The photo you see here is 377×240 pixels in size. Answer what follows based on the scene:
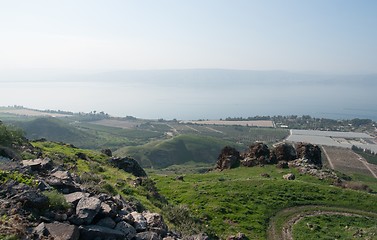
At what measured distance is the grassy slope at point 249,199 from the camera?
78.5 feet

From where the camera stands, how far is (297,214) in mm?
26531

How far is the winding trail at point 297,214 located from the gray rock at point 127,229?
14.4 meters

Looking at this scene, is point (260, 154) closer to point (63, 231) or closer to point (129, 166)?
point (129, 166)

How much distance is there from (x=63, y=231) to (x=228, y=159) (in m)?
41.4

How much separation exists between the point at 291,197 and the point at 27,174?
22.7 meters

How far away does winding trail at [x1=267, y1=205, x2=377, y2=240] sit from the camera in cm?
2351

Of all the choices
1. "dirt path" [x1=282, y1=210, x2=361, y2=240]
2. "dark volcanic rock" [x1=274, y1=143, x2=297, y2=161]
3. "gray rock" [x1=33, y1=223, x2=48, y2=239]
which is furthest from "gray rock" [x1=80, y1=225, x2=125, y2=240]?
"dark volcanic rock" [x1=274, y1=143, x2=297, y2=161]

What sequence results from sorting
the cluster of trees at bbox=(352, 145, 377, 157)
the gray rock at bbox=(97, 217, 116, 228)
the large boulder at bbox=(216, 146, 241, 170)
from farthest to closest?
1. the cluster of trees at bbox=(352, 145, 377, 157)
2. the large boulder at bbox=(216, 146, 241, 170)
3. the gray rock at bbox=(97, 217, 116, 228)

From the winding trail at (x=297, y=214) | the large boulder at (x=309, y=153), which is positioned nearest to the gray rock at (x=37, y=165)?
the winding trail at (x=297, y=214)

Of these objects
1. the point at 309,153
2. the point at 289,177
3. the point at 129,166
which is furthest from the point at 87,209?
the point at 309,153

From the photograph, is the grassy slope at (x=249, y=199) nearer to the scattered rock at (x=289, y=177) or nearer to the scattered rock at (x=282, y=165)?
the scattered rock at (x=289, y=177)

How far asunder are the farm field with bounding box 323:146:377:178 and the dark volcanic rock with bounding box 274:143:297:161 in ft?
140

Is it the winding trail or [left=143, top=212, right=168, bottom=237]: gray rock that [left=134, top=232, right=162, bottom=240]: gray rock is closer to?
[left=143, top=212, right=168, bottom=237]: gray rock

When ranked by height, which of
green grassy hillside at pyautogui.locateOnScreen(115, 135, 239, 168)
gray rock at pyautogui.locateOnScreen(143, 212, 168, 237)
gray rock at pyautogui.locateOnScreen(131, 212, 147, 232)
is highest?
gray rock at pyautogui.locateOnScreen(131, 212, 147, 232)
